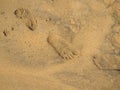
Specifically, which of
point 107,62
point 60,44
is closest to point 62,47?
point 60,44

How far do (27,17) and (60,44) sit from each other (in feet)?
1.35

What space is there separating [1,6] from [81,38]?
32.6 inches

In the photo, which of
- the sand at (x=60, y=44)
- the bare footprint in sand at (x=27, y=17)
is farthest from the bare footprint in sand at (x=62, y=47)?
the bare footprint in sand at (x=27, y=17)

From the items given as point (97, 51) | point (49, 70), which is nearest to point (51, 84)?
point (49, 70)

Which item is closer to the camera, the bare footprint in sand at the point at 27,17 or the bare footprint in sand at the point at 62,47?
the bare footprint in sand at the point at 62,47

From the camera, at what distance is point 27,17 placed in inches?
86.5

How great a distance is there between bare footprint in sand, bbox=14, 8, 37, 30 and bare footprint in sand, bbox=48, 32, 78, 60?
A: 7.7 inches

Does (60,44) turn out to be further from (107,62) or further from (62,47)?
(107,62)

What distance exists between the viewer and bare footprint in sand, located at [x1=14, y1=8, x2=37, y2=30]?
2.19 metres

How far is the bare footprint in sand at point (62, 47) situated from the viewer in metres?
2.08

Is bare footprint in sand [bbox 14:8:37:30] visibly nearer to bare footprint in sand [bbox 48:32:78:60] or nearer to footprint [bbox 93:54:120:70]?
bare footprint in sand [bbox 48:32:78:60]

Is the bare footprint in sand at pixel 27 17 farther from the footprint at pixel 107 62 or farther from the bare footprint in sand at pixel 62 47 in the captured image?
the footprint at pixel 107 62

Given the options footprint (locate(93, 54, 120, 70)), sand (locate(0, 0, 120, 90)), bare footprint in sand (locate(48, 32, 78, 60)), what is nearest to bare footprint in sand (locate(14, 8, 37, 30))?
sand (locate(0, 0, 120, 90))

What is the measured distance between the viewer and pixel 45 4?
2.31 meters
